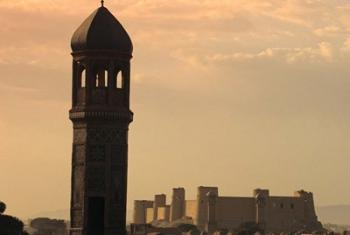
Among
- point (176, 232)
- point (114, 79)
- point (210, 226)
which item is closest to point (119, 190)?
point (114, 79)

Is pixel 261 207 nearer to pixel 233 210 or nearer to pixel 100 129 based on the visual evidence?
pixel 233 210

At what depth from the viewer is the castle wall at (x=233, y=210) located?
18200 centimetres

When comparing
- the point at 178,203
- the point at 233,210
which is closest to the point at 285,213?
the point at 233,210

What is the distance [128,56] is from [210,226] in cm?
14243

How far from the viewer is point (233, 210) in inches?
7239

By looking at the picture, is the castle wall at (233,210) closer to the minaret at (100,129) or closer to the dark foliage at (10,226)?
the dark foliage at (10,226)

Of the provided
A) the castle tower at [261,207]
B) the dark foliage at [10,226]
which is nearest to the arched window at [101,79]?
the dark foliage at [10,226]

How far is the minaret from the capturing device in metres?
34.1

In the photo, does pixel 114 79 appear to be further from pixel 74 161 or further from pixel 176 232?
pixel 176 232

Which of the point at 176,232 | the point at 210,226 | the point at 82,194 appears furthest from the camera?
the point at 210,226

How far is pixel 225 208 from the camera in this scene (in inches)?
7239

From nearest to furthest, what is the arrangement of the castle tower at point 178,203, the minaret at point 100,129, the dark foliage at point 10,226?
the minaret at point 100,129 < the dark foliage at point 10,226 < the castle tower at point 178,203

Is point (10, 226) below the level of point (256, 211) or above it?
below

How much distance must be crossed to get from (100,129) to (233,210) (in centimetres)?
15062
